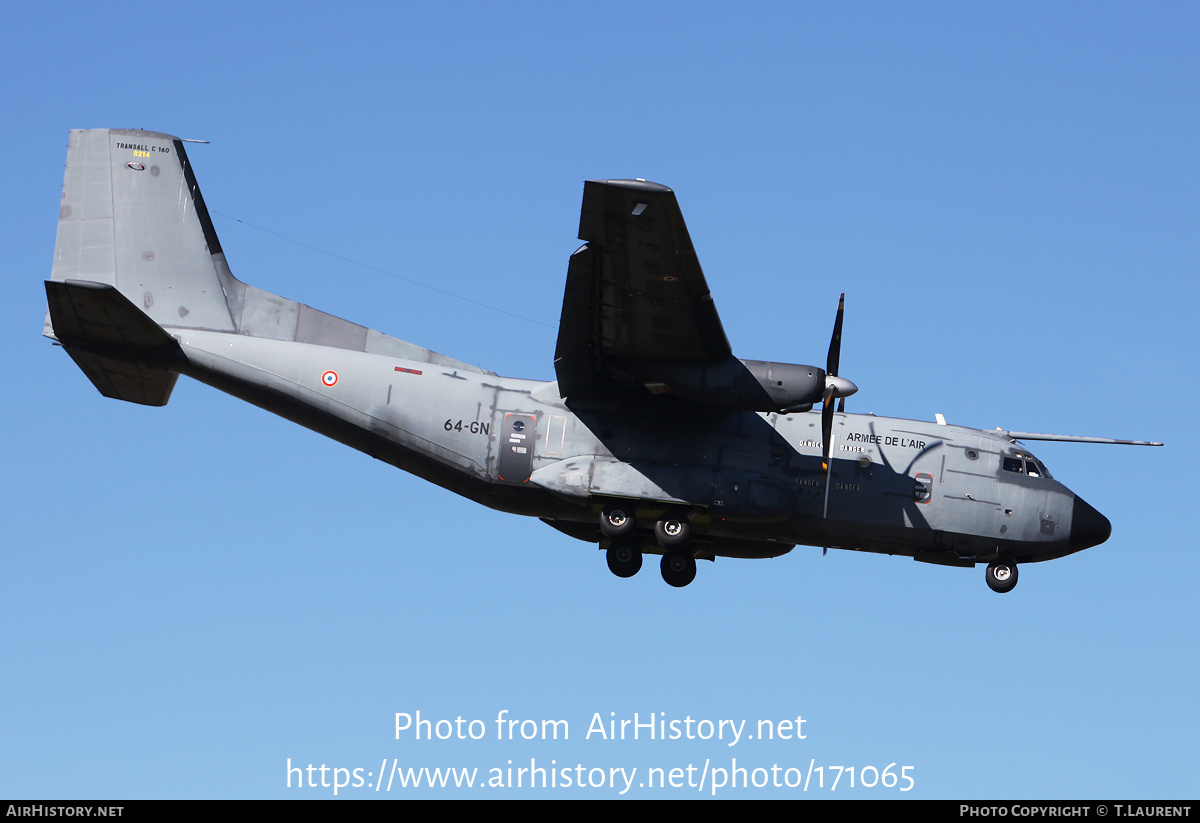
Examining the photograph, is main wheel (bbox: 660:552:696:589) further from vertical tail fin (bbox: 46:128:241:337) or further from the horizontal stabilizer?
the horizontal stabilizer

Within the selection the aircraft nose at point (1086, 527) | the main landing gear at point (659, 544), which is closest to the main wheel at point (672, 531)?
the main landing gear at point (659, 544)

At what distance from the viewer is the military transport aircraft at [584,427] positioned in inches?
1034

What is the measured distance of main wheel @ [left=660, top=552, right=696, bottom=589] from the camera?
27.3 m

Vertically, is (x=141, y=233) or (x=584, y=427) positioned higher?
(x=141, y=233)

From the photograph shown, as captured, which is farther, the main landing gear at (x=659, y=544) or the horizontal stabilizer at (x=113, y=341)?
the main landing gear at (x=659, y=544)

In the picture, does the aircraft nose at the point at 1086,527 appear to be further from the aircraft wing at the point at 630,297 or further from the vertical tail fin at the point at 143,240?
the vertical tail fin at the point at 143,240

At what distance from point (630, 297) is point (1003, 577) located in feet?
32.0

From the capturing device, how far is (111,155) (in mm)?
28375

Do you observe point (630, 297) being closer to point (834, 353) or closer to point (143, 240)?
point (834, 353)

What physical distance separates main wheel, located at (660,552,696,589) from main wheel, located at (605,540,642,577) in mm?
625

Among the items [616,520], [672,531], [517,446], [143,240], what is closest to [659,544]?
[672,531]

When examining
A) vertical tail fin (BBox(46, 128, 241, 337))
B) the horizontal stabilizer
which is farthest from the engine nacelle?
the horizontal stabilizer

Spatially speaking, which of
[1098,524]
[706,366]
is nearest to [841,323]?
[706,366]

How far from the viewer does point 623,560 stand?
2706cm
